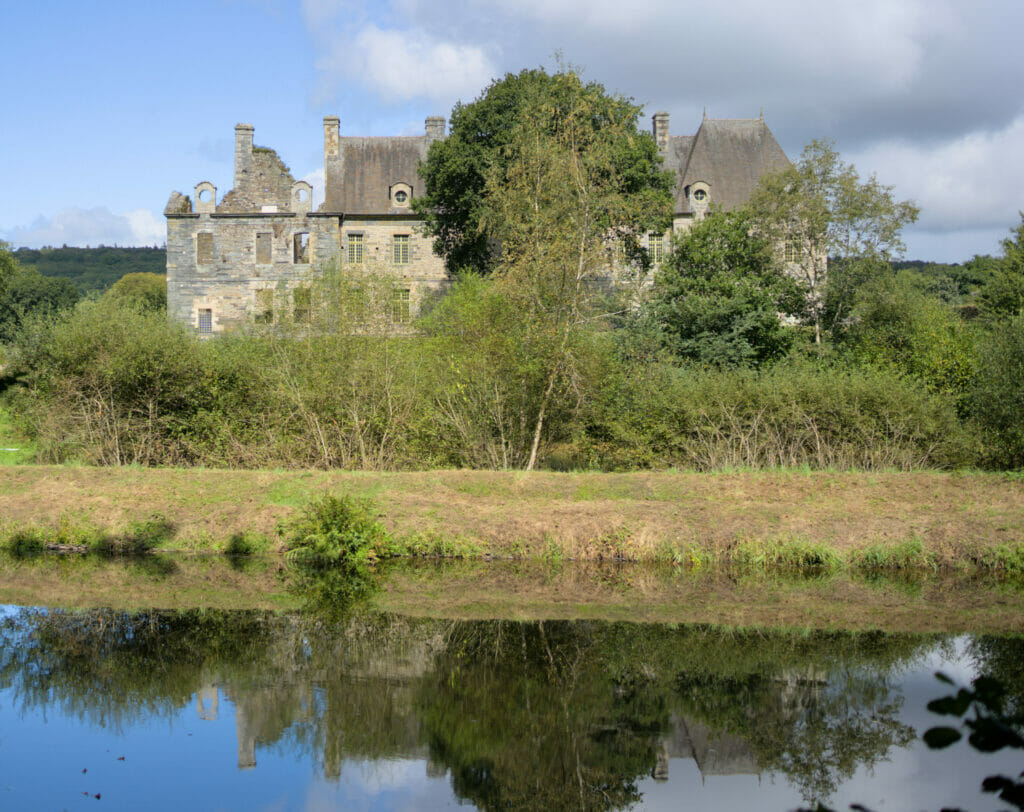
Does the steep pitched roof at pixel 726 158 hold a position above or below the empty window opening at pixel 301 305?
above

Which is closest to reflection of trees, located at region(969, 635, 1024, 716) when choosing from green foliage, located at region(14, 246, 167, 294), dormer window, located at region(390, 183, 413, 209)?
dormer window, located at region(390, 183, 413, 209)

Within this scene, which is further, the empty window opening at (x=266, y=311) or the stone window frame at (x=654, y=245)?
the stone window frame at (x=654, y=245)

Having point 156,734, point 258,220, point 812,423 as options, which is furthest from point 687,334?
point 258,220

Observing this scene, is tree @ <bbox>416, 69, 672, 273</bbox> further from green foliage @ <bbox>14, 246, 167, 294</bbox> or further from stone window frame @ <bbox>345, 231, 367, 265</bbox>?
green foliage @ <bbox>14, 246, 167, 294</bbox>

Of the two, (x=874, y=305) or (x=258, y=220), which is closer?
(x=874, y=305)

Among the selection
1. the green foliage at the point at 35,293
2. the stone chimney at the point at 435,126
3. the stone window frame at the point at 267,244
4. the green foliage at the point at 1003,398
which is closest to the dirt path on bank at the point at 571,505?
the green foliage at the point at 1003,398

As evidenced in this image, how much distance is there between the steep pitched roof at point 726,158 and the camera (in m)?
42.6

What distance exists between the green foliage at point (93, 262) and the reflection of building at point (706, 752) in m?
102

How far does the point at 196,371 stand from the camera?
63.2 feet

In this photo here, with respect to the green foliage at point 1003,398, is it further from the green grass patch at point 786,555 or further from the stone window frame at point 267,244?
the stone window frame at point 267,244

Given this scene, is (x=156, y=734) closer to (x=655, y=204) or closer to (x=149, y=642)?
(x=149, y=642)

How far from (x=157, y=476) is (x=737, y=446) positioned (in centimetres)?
1121

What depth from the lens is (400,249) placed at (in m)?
42.7

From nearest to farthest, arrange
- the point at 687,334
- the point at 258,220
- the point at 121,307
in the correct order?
the point at 121,307
the point at 687,334
the point at 258,220
